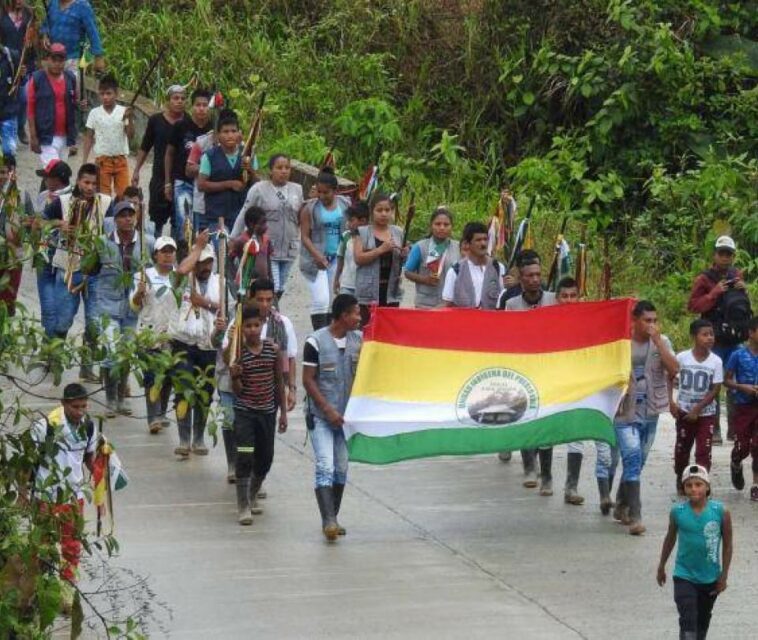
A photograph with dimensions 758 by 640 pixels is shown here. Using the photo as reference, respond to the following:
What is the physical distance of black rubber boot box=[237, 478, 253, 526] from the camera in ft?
45.5

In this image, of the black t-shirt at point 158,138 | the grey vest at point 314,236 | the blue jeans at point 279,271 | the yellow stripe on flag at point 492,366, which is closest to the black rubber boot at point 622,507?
the yellow stripe on flag at point 492,366

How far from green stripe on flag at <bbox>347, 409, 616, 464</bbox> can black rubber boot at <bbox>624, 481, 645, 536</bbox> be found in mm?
407

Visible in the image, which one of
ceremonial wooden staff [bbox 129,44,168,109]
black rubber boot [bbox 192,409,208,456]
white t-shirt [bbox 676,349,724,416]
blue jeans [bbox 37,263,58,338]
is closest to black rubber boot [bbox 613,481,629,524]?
white t-shirt [bbox 676,349,724,416]

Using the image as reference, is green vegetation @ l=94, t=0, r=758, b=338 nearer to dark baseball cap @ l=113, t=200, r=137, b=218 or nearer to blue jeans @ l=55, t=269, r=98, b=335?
blue jeans @ l=55, t=269, r=98, b=335

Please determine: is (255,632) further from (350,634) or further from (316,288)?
(316,288)

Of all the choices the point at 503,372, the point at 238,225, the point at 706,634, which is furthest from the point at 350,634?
the point at 238,225

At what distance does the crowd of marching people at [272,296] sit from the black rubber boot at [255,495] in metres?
0.02

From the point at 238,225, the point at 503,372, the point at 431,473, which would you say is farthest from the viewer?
the point at 238,225

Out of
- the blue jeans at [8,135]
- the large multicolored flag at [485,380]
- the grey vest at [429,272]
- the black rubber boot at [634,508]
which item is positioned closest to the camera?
the black rubber boot at [634,508]

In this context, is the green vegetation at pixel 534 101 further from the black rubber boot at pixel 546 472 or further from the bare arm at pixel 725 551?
the bare arm at pixel 725 551

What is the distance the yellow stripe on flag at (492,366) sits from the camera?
1412 centimetres

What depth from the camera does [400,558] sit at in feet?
43.4

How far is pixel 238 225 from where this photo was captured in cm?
1709

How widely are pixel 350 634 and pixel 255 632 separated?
53 centimetres
